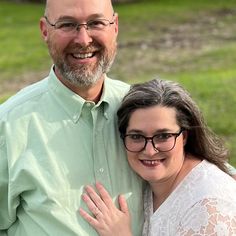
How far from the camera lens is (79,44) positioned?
10.6 ft

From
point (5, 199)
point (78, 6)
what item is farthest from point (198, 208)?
point (78, 6)

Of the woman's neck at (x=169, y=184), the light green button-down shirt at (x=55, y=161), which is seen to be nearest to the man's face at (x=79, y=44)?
the light green button-down shirt at (x=55, y=161)

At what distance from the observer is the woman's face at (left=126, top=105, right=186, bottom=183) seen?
3.29 meters

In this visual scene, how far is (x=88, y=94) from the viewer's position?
3.37 m

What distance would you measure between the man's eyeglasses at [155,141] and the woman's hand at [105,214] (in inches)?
9.2

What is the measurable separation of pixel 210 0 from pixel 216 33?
251 inches

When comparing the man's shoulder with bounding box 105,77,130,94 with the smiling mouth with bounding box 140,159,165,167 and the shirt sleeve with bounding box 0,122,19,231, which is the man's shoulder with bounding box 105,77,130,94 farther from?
the shirt sleeve with bounding box 0,122,19,231

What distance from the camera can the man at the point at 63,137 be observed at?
321 cm

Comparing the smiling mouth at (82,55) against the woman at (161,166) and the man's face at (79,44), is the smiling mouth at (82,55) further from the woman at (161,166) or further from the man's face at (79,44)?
the woman at (161,166)

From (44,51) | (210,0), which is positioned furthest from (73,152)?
(210,0)

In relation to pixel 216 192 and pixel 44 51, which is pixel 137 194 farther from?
pixel 44 51

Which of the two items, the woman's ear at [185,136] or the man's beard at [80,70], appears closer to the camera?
the man's beard at [80,70]

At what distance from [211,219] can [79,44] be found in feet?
3.13

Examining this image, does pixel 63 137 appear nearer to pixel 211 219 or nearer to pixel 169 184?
pixel 169 184
